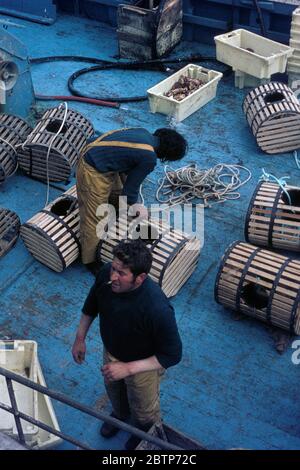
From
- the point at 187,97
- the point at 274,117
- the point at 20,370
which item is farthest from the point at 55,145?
the point at 20,370

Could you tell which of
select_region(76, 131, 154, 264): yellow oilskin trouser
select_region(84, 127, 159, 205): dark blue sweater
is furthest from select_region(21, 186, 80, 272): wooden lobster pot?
select_region(84, 127, 159, 205): dark blue sweater

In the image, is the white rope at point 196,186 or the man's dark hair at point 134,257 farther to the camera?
the white rope at point 196,186

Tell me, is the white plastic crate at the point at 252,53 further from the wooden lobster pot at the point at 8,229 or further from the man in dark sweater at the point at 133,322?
the man in dark sweater at the point at 133,322

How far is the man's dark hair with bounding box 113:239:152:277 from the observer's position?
14.0 feet

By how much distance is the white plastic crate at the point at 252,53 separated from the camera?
9945 millimetres

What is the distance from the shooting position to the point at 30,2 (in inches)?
505

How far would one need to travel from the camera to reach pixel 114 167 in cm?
671

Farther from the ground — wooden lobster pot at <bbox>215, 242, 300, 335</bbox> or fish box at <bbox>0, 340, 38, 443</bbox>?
wooden lobster pot at <bbox>215, 242, 300, 335</bbox>

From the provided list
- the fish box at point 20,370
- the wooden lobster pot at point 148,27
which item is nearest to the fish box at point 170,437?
the fish box at point 20,370

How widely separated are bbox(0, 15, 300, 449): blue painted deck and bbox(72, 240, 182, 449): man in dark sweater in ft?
3.59

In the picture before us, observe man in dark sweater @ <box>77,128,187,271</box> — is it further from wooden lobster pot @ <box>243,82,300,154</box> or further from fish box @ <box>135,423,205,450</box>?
wooden lobster pot @ <box>243,82,300,154</box>

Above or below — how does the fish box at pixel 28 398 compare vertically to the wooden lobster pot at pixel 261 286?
below

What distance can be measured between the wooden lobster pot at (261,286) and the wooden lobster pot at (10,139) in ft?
11.5
